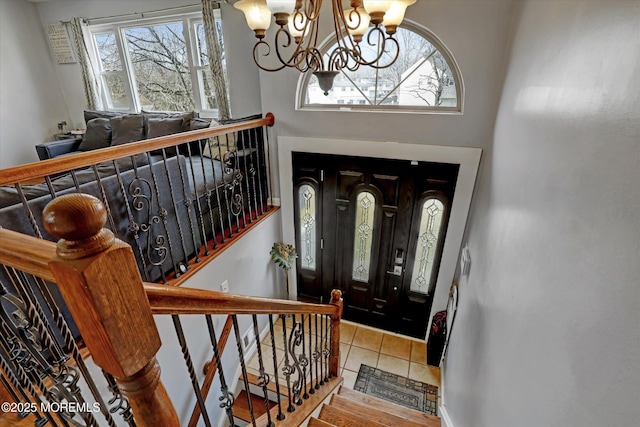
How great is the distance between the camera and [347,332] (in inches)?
140

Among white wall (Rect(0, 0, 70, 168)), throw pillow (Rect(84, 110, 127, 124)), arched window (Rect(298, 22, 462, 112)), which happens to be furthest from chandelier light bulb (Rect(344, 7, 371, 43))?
white wall (Rect(0, 0, 70, 168))

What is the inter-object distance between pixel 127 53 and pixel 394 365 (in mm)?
5571

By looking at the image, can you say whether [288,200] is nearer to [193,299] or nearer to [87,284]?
[193,299]

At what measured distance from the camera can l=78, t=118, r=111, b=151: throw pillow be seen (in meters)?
3.87

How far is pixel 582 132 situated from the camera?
93cm

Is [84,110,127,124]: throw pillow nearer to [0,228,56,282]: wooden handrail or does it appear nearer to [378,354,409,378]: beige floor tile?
[0,228,56,282]: wooden handrail

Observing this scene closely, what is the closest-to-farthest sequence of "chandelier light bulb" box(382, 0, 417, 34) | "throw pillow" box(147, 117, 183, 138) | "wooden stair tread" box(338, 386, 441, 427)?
1. "chandelier light bulb" box(382, 0, 417, 34)
2. "wooden stair tread" box(338, 386, 441, 427)
3. "throw pillow" box(147, 117, 183, 138)

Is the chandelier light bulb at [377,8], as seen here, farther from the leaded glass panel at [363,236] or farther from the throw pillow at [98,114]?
the throw pillow at [98,114]

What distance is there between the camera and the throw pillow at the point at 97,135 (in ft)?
12.7

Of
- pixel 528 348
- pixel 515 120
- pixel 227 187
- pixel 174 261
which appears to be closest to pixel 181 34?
pixel 227 187

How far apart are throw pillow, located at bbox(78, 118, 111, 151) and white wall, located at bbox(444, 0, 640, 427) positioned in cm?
459

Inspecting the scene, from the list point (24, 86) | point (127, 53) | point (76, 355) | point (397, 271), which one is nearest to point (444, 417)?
point (397, 271)

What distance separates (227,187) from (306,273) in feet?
5.11

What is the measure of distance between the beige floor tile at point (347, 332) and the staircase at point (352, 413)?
731 millimetres
